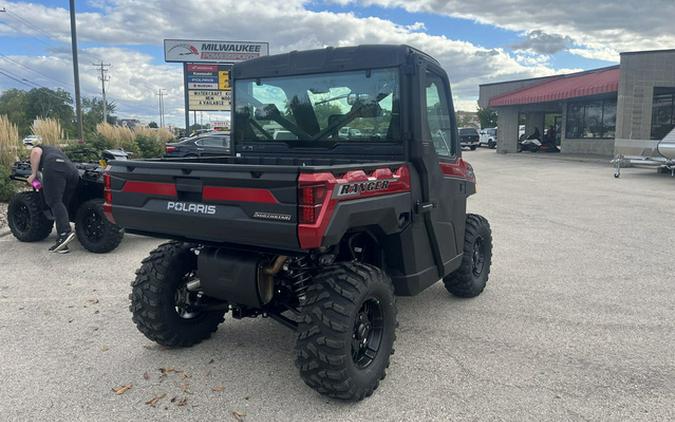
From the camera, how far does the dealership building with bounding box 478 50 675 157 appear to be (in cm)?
2325

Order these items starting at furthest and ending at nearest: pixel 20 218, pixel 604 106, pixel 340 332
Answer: pixel 604 106
pixel 20 218
pixel 340 332

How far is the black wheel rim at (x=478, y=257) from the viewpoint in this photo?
17.9 feet

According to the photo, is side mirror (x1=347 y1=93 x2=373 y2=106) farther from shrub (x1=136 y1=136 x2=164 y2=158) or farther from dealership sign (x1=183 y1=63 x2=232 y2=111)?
dealership sign (x1=183 y1=63 x2=232 y2=111)

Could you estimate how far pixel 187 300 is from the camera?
14.1 ft

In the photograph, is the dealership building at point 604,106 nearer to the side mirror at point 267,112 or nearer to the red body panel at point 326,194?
the side mirror at point 267,112

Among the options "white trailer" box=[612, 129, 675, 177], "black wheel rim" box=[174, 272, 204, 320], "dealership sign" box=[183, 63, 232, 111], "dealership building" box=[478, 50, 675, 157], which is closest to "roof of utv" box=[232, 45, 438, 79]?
"black wheel rim" box=[174, 272, 204, 320]

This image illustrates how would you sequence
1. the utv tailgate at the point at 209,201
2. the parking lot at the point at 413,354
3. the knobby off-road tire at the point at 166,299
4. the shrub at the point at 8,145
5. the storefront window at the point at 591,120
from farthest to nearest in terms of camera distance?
the storefront window at the point at 591,120
the shrub at the point at 8,145
the knobby off-road tire at the point at 166,299
the parking lot at the point at 413,354
the utv tailgate at the point at 209,201

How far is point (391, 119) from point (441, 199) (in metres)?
0.77

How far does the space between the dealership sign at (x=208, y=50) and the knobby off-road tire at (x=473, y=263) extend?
2156cm

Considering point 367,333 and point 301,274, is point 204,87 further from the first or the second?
point 367,333

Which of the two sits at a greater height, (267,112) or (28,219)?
(267,112)

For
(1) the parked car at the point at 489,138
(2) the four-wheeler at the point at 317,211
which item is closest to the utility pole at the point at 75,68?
(2) the four-wheeler at the point at 317,211

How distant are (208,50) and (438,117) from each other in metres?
23.3

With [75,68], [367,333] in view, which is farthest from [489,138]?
[367,333]
